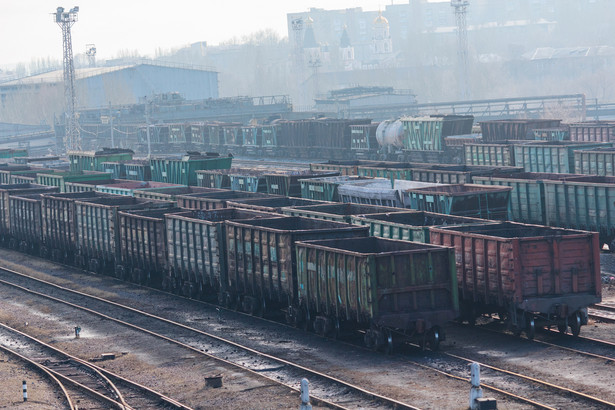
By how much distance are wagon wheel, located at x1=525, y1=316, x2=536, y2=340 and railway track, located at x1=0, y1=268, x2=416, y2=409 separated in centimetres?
519

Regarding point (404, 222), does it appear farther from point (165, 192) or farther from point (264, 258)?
point (165, 192)

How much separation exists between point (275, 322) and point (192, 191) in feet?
59.1

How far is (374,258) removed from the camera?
68.2 ft

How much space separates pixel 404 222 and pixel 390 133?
4782 centimetres

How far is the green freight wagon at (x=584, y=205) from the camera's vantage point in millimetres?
33812

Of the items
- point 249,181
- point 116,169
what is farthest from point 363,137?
point 249,181

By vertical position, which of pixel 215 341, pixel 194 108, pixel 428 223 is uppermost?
pixel 194 108

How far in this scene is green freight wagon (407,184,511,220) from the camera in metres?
31.7

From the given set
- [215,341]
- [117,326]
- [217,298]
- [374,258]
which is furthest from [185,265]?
[374,258]

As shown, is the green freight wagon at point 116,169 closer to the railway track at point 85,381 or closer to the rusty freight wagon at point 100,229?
the rusty freight wagon at point 100,229

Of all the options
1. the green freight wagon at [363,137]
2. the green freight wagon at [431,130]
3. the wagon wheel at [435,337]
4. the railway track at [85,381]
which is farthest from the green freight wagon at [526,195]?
the green freight wagon at [363,137]

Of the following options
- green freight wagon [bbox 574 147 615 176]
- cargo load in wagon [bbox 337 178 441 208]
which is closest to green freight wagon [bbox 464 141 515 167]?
green freight wagon [bbox 574 147 615 176]

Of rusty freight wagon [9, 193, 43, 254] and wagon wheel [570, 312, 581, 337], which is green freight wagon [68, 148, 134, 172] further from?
wagon wheel [570, 312, 581, 337]

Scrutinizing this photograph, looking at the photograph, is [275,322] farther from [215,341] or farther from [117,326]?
[117,326]
